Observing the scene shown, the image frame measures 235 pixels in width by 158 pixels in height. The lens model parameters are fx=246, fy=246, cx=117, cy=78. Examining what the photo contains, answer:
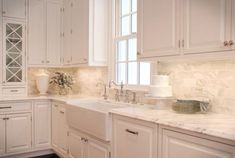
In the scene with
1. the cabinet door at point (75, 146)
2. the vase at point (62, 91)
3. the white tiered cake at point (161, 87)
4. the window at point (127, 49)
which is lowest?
the cabinet door at point (75, 146)

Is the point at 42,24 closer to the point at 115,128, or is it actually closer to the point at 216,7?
the point at 115,128

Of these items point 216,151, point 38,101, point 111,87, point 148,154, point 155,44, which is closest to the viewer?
point 216,151

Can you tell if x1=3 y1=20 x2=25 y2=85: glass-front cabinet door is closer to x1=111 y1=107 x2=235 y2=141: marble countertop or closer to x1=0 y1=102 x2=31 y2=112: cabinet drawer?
x1=0 y1=102 x2=31 y2=112: cabinet drawer

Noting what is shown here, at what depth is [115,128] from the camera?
7.79 ft

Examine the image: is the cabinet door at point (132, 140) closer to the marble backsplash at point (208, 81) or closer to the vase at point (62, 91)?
the marble backsplash at point (208, 81)

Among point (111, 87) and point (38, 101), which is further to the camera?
point (38, 101)

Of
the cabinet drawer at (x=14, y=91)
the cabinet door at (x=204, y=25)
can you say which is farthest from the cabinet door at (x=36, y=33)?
the cabinet door at (x=204, y=25)

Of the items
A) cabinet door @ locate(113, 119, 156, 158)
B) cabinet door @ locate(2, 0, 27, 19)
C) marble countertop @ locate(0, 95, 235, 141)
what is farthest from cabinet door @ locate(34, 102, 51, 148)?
marble countertop @ locate(0, 95, 235, 141)

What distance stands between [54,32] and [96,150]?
8.26 feet

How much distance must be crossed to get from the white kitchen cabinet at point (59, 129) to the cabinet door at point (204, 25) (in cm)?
A: 225

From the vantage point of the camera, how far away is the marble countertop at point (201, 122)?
149 centimetres

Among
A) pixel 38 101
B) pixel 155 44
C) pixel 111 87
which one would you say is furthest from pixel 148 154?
pixel 38 101

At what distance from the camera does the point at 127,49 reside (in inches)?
A: 133

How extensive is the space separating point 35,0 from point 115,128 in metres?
2.94
